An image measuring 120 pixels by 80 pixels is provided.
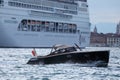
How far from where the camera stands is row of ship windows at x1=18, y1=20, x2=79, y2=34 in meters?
124

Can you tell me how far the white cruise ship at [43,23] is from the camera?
117562 mm

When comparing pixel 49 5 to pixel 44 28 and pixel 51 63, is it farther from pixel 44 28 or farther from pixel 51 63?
pixel 51 63

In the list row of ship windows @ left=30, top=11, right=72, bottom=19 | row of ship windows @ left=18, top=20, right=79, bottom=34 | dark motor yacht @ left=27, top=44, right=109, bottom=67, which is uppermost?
row of ship windows @ left=30, top=11, right=72, bottom=19

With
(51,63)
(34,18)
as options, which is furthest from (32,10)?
(51,63)

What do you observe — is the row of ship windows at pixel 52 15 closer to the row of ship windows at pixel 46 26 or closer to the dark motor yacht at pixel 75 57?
the row of ship windows at pixel 46 26

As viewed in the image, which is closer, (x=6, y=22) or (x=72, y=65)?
(x=72, y=65)

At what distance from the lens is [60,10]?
13762cm

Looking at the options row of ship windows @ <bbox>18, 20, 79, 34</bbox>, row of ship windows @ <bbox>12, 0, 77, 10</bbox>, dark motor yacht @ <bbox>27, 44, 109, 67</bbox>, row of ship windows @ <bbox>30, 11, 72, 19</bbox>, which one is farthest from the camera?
row of ship windows @ <bbox>12, 0, 77, 10</bbox>

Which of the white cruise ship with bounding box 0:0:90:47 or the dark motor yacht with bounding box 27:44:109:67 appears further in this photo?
the white cruise ship with bounding box 0:0:90:47

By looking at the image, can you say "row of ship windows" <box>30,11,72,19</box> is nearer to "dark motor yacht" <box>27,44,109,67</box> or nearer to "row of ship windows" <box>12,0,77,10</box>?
"row of ship windows" <box>12,0,77,10</box>

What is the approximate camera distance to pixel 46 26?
132 metres

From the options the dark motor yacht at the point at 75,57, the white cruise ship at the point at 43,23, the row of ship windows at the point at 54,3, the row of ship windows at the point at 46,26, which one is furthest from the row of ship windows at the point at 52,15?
the dark motor yacht at the point at 75,57

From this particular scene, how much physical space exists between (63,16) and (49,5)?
5469 millimetres

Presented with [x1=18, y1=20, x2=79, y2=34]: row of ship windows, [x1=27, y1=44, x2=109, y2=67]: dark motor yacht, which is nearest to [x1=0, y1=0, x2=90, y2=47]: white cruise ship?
[x1=18, y1=20, x2=79, y2=34]: row of ship windows
